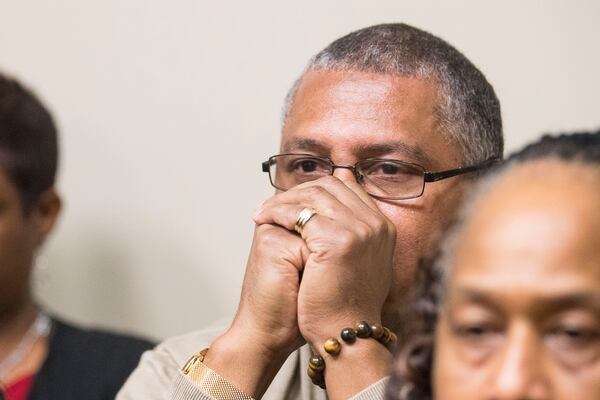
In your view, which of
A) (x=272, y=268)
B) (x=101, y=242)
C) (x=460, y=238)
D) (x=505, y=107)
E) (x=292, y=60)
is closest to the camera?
(x=460, y=238)

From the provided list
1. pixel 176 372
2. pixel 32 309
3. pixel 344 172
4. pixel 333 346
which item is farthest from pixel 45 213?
pixel 333 346

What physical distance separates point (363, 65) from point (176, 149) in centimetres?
70

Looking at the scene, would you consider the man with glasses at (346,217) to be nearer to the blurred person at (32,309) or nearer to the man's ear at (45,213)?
the blurred person at (32,309)

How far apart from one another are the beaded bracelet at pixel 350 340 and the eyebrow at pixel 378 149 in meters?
0.26


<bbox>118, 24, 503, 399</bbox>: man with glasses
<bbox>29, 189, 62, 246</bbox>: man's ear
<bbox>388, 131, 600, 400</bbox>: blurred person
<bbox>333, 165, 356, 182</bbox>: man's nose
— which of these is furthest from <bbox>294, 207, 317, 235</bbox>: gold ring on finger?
<bbox>29, 189, 62, 246</bbox>: man's ear

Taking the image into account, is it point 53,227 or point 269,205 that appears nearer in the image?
point 269,205

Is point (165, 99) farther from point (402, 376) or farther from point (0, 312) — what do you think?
point (402, 376)

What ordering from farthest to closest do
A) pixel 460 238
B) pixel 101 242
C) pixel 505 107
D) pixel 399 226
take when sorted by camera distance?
pixel 101 242 → pixel 505 107 → pixel 399 226 → pixel 460 238

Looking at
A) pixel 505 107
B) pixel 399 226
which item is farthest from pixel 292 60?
pixel 399 226

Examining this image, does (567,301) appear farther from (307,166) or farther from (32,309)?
(32,309)

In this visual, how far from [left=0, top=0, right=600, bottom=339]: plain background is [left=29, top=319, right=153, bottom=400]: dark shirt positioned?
0.22 m

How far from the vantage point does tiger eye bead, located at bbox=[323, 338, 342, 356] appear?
1217 millimetres

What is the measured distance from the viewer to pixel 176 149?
206 cm

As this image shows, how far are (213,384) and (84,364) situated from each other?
688 mm
